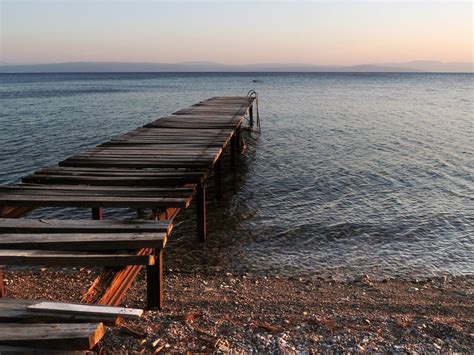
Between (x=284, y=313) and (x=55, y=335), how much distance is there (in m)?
4.06

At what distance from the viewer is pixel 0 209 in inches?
253

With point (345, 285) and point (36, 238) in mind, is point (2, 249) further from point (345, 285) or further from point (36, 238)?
point (345, 285)

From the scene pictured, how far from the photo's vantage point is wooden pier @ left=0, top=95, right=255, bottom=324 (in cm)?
472

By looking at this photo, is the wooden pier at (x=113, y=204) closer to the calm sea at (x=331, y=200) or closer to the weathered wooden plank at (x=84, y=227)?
the weathered wooden plank at (x=84, y=227)

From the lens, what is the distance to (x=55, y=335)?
11.0 feet

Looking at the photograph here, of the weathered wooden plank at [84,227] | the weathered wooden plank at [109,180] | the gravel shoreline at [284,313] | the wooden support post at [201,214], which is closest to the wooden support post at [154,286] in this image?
the gravel shoreline at [284,313]

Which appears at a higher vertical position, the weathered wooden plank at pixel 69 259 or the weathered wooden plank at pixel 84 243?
the weathered wooden plank at pixel 84 243

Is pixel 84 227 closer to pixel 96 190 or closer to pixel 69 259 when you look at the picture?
pixel 69 259

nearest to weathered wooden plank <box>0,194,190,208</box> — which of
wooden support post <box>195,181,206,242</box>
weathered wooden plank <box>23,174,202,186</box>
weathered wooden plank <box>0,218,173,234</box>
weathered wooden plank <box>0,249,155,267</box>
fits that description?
weathered wooden plank <box>0,218,173,234</box>

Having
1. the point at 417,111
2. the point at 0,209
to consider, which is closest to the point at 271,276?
the point at 0,209

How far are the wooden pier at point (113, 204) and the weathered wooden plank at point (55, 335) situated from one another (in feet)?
2.67

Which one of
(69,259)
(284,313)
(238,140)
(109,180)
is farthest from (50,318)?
(238,140)

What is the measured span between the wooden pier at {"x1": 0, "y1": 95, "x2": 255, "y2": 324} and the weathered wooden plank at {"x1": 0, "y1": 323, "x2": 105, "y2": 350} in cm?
81

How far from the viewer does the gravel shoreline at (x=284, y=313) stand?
5320mm
